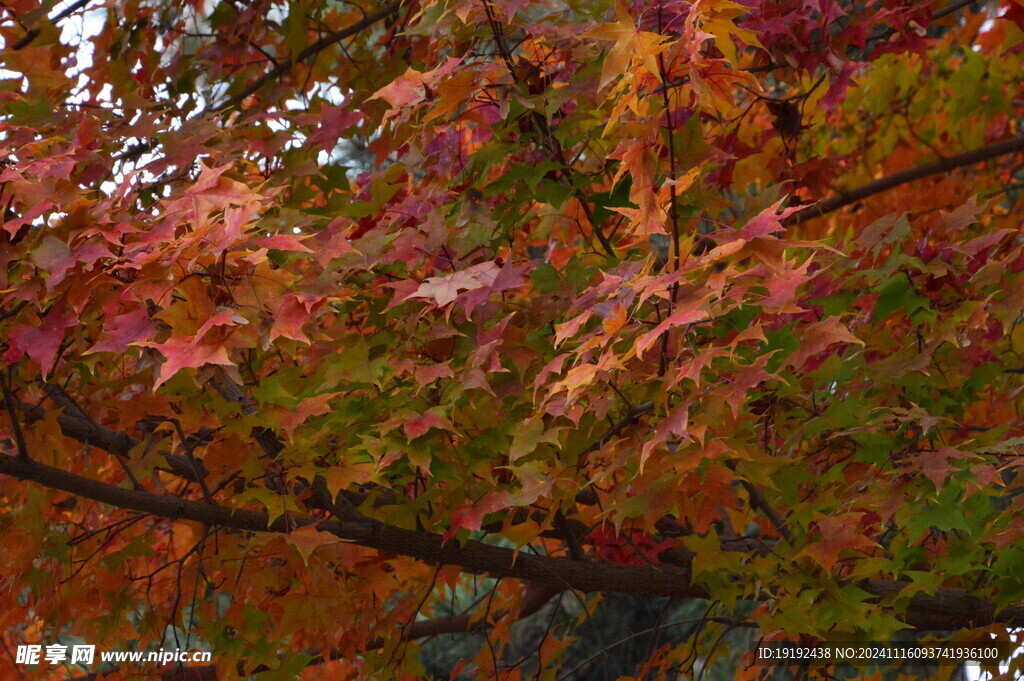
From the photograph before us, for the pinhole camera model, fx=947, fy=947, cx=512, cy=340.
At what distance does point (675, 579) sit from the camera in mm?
2242

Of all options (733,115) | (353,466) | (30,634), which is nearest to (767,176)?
(733,115)

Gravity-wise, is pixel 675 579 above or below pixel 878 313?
below

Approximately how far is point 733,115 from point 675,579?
1.15 m

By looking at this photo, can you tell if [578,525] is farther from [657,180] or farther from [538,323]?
[657,180]

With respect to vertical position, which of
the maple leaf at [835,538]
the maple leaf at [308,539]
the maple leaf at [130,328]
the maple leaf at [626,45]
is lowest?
the maple leaf at [835,538]

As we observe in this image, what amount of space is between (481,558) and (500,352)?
506 millimetres

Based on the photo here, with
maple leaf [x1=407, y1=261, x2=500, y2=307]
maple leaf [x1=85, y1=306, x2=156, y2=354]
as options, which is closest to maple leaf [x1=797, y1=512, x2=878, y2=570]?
maple leaf [x1=407, y1=261, x2=500, y2=307]

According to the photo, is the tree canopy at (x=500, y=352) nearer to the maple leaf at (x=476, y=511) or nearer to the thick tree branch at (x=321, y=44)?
the maple leaf at (x=476, y=511)

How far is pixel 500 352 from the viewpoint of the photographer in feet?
5.91

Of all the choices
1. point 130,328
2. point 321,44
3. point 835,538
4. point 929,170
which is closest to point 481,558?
point 835,538

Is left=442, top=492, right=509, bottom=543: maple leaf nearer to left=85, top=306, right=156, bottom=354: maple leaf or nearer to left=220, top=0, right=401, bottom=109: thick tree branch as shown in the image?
left=85, top=306, right=156, bottom=354: maple leaf

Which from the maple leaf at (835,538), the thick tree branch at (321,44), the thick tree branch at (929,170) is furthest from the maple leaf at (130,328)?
the thick tree branch at (929,170)

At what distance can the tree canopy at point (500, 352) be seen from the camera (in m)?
1.42

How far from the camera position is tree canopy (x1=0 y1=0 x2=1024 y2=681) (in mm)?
1425
